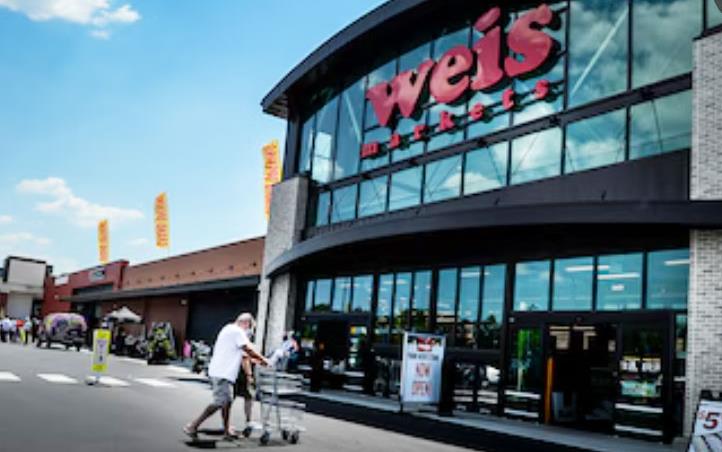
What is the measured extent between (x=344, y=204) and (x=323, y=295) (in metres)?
3.00

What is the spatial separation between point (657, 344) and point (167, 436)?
909 cm

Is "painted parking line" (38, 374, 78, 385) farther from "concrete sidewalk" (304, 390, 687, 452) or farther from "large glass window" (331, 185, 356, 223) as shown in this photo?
"large glass window" (331, 185, 356, 223)

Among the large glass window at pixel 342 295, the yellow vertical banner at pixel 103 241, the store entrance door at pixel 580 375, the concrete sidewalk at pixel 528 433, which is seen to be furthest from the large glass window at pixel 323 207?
the yellow vertical banner at pixel 103 241

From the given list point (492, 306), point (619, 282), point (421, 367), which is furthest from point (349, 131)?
point (619, 282)

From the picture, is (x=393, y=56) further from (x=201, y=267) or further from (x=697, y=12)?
(x=201, y=267)

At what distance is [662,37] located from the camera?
1538cm

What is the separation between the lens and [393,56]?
2294 cm

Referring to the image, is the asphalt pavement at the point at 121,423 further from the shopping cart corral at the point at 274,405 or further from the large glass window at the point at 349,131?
the large glass window at the point at 349,131

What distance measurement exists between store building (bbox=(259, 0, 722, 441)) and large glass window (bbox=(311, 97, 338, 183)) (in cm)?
15

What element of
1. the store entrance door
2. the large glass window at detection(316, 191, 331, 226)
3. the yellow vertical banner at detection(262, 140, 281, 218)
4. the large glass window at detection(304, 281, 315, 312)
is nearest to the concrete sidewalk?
the store entrance door

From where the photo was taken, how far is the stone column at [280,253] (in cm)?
2562

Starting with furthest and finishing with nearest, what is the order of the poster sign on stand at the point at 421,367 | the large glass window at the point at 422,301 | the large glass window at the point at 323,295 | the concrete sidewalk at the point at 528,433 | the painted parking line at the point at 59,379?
the large glass window at the point at 323,295
the large glass window at the point at 422,301
the painted parking line at the point at 59,379
the poster sign on stand at the point at 421,367
the concrete sidewalk at the point at 528,433

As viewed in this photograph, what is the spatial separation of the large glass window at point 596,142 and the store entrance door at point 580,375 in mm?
3419

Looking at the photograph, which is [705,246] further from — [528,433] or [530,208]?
[528,433]
